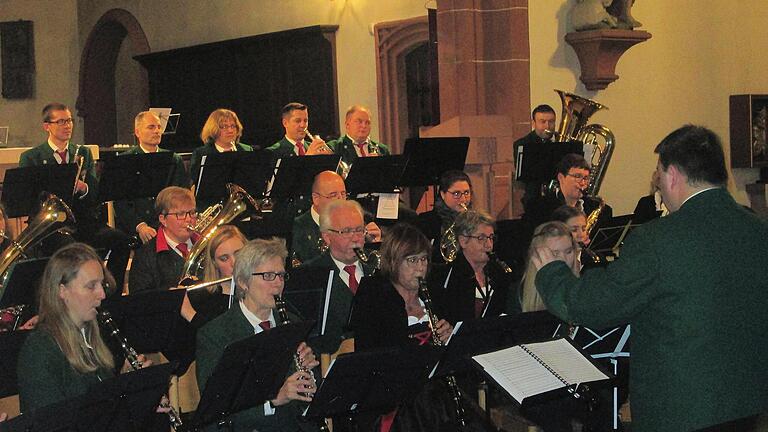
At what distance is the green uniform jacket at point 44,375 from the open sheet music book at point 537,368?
1.49m

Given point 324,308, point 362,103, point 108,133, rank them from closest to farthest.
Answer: point 324,308, point 362,103, point 108,133

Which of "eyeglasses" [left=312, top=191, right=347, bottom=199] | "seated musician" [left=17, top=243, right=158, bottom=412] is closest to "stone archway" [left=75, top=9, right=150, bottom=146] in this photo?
"eyeglasses" [left=312, top=191, right=347, bottom=199]

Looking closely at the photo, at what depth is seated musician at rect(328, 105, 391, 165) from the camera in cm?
927

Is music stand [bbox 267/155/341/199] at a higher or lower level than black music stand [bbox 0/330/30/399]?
higher

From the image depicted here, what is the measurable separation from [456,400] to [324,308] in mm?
763

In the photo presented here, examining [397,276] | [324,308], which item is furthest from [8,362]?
[397,276]

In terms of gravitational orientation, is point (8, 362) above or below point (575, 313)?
below

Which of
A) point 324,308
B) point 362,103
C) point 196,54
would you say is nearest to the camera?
point 324,308

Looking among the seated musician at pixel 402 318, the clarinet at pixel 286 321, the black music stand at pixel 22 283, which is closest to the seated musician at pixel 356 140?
the seated musician at pixel 402 318

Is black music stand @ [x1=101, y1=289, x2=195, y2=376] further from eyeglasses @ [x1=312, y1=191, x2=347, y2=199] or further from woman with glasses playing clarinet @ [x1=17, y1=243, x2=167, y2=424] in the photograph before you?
eyeglasses @ [x1=312, y1=191, x2=347, y2=199]

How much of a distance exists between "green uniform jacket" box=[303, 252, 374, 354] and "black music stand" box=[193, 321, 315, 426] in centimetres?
88

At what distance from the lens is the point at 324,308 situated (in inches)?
203

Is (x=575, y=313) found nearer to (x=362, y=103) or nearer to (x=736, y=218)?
(x=736, y=218)

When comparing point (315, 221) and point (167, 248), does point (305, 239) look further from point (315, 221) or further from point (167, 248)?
point (167, 248)
